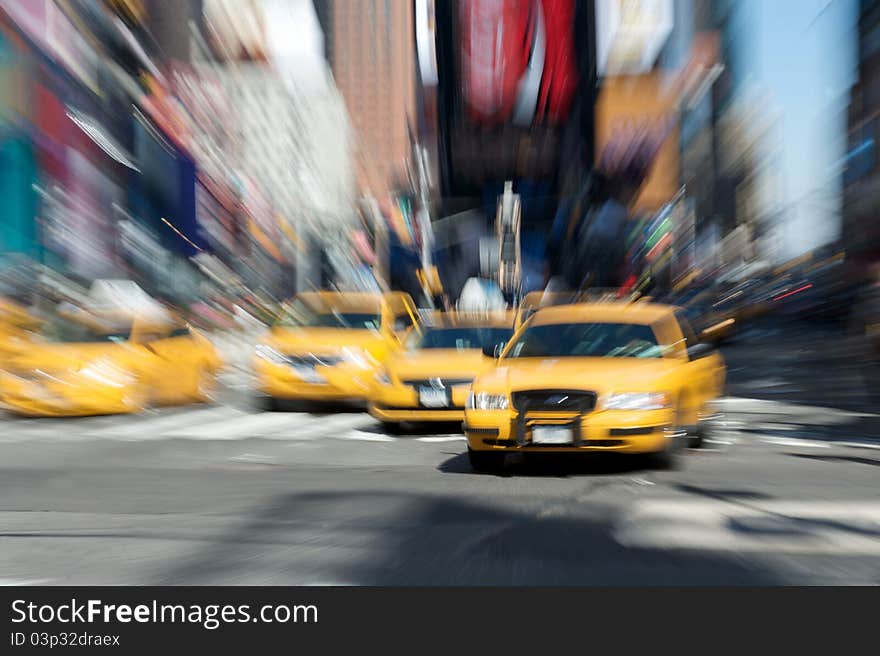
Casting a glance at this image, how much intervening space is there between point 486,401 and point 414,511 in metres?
1.82

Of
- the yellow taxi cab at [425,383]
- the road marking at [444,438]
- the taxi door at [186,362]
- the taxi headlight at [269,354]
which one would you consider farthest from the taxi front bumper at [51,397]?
the road marking at [444,438]

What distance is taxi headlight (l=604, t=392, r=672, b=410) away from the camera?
322 inches

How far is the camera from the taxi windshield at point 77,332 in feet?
44.9

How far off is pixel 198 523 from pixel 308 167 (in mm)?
61373

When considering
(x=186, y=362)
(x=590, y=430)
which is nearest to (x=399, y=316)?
(x=186, y=362)

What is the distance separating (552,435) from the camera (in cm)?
820

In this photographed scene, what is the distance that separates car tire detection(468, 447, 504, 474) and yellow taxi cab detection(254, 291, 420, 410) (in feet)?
16.2

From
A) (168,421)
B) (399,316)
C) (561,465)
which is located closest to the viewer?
(561,465)

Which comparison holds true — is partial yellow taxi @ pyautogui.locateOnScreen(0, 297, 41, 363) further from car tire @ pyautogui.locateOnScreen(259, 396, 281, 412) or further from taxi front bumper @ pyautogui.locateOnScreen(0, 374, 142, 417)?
car tire @ pyautogui.locateOnScreen(259, 396, 281, 412)

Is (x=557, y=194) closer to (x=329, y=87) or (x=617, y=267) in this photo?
(x=617, y=267)

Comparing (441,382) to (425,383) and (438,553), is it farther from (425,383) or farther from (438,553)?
(438,553)

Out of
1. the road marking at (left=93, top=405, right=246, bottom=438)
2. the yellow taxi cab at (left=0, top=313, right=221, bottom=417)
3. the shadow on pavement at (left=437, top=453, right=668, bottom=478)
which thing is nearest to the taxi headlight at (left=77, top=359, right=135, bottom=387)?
the yellow taxi cab at (left=0, top=313, right=221, bottom=417)

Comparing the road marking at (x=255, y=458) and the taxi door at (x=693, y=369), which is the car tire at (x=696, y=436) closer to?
the taxi door at (x=693, y=369)

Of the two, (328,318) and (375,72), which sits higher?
(375,72)
